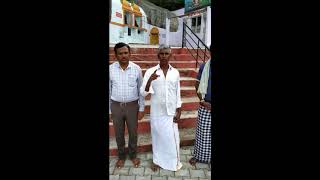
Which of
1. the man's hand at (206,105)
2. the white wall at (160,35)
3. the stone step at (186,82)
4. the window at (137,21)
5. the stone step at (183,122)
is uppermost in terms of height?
the window at (137,21)

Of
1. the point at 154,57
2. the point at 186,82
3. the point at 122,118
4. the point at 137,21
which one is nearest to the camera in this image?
the point at 122,118

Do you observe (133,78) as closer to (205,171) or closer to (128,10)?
(205,171)

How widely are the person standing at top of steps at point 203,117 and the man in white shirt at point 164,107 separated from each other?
10.6 inches

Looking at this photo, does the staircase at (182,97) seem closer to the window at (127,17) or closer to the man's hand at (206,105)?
the man's hand at (206,105)

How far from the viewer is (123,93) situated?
2.99m

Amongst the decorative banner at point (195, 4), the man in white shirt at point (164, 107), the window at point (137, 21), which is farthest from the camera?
the window at point (137, 21)

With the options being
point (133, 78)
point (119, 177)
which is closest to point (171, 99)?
point (133, 78)

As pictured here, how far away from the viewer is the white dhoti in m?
3.12

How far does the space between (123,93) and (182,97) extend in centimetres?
203

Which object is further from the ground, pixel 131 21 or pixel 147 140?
pixel 131 21

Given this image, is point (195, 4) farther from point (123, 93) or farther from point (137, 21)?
point (123, 93)

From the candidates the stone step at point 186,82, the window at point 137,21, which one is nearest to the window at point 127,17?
the window at point 137,21

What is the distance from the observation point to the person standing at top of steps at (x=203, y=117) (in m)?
2.99

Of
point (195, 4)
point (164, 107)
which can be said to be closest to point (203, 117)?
point (164, 107)
